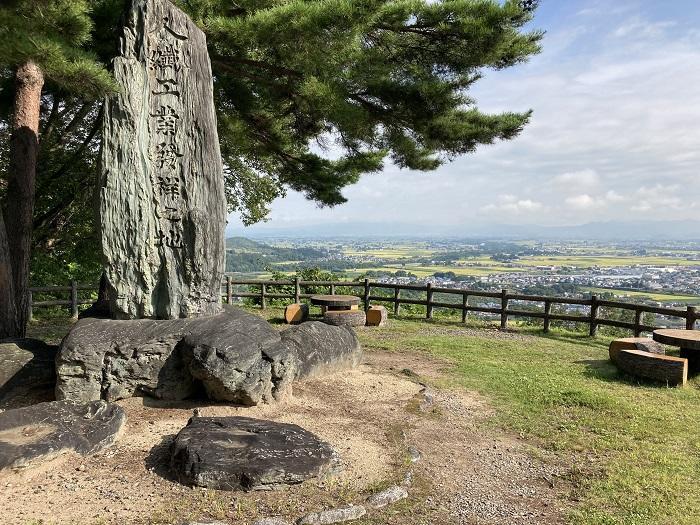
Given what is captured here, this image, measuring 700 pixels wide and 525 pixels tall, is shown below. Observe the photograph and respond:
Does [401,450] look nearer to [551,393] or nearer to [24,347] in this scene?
[551,393]

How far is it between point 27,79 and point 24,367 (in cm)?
475

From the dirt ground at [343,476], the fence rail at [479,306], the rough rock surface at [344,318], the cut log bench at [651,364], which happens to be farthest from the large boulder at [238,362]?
the fence rail at [479,306]

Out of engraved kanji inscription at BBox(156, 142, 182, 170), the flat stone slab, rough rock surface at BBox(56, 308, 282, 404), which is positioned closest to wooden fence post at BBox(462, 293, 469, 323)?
rough rock surface at BBox(56, 308, 282, 404)

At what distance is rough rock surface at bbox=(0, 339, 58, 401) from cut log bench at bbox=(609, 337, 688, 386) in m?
8.18

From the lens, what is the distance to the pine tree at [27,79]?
521 cm

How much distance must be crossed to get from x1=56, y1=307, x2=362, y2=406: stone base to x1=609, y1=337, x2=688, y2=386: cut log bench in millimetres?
5515

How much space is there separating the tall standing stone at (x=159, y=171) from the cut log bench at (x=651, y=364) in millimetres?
6566

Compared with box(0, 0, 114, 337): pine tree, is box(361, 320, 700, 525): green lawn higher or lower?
lower

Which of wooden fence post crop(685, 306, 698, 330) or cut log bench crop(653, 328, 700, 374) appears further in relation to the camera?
wooden fence post crop(685, 306, 698, 330)

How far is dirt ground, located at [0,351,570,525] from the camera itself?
12.2 feet

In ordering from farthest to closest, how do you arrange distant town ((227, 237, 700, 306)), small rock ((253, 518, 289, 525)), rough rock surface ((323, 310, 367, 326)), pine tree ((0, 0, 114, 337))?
distant town ((227, 237, 700, 306)) < rough rock surface ((323, 310, 367, 326)) < pine tree ((0, 0, 114, 337)) < small rock ((253, 518, 289, 525))

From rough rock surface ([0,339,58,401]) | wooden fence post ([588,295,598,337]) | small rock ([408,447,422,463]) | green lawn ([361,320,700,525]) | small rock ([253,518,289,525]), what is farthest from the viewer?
wooden fence post ([588,295,598,337])

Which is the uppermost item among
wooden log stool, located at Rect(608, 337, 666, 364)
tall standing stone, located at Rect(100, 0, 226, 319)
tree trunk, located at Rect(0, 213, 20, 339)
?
tall standing stone, located at Rect(100, 0, 226, 319)

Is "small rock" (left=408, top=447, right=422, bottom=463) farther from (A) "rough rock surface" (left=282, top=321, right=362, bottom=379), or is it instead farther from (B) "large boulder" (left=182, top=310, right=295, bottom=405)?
(A) "rough rock surface" (left=282, top=321, right=362, bottom=379)
